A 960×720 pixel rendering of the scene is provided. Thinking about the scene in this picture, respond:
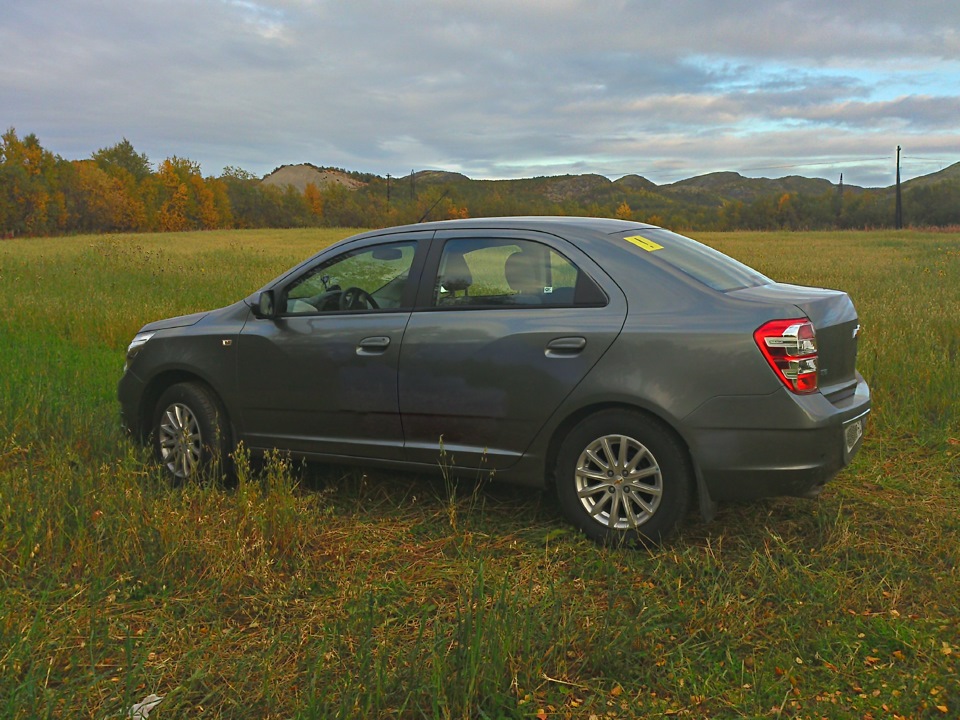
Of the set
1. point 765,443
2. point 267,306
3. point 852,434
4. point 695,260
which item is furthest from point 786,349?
point 267,306

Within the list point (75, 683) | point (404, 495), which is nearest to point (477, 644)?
point (75, 683)

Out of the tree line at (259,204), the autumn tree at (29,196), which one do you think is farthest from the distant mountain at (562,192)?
the autumn tree at (29,196)

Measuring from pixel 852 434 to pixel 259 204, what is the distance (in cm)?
12159

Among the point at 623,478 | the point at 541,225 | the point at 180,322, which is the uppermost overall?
the point at 541,225

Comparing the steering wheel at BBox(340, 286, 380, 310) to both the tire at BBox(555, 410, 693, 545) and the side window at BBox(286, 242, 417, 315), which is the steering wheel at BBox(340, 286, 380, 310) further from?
the tire at BBox(555, 410, 693, 545)

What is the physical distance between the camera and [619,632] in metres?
3.46

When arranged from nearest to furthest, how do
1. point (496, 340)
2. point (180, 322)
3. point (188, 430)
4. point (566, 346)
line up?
1. point (566, 346)
2. point (496, 340)
3. point (188, 430)
4. point (180, 322)

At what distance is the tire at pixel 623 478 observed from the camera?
172 inches

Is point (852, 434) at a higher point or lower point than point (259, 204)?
lower

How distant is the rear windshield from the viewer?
471 centimetres

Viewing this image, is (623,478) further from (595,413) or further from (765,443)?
(765,443)

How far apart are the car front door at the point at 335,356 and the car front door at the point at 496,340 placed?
14 centimetres

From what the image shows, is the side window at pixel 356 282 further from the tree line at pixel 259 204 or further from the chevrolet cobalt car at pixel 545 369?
the tree line at pixel 259 204

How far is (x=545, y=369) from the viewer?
4664 mm
